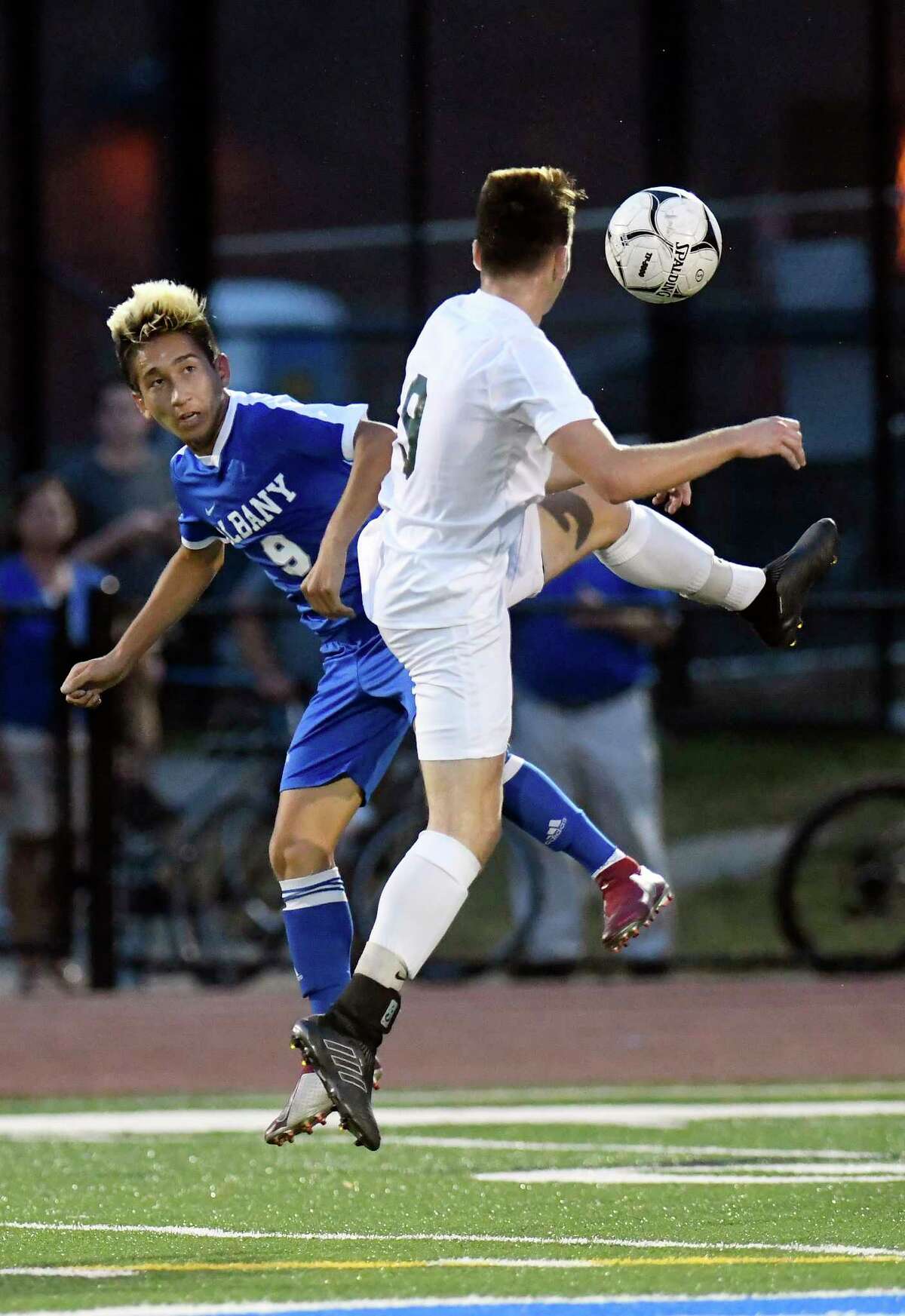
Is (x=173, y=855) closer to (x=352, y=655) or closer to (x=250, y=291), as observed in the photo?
(x=352, y=655)

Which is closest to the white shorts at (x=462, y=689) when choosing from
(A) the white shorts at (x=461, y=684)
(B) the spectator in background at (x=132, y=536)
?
(A) the white shorts at (x=461, y=684)

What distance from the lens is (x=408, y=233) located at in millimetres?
19688

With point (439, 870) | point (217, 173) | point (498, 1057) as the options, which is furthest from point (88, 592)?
point (217, 173)

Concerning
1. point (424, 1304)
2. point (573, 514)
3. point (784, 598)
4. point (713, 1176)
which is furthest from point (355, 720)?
point (424, 1304)

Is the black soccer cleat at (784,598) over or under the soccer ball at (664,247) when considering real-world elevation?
under

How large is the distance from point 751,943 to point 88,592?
11.0 feet

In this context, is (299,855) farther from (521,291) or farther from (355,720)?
(521,291)

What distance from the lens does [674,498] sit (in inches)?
244

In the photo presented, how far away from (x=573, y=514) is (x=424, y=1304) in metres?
2.20

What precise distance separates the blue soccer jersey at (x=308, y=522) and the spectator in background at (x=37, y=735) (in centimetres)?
488

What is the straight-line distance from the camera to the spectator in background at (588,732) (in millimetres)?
11055

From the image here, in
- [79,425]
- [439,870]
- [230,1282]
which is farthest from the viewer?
[79,425]

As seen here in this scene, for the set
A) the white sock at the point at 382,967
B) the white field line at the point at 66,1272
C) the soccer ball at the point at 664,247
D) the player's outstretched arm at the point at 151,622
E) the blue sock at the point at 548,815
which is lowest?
the white field line at the point at 66,1272

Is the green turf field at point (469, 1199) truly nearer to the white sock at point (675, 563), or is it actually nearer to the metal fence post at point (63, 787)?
the white sock at point (675, 563)
